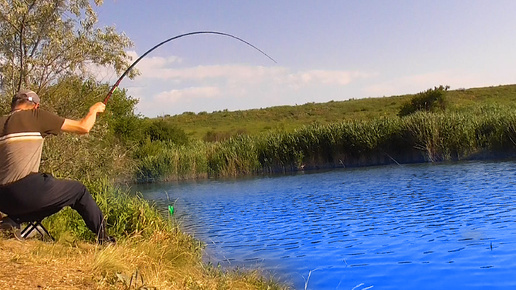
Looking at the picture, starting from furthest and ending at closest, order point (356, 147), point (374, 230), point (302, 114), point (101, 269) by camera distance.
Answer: point (302, 114)
point (356, 147)
point (374, 230)
point (101, 269)

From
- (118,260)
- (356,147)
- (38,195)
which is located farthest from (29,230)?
(356,147)

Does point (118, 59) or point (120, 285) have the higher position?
point (118, 59)

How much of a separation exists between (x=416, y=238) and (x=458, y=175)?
9.65 metres

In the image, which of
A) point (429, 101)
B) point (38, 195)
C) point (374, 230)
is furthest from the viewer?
point (429, 101)

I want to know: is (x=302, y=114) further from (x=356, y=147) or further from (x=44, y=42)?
(x=44, y=42)

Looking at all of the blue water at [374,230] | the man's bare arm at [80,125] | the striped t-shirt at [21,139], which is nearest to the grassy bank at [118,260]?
the striped t-shirt at [21,139]

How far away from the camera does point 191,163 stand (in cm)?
2761

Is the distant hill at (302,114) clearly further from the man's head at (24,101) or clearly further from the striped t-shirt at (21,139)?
the striped t-shirt at (21,139)

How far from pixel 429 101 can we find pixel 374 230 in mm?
29609

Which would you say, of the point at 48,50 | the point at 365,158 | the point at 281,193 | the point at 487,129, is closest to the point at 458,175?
the point at 281,193

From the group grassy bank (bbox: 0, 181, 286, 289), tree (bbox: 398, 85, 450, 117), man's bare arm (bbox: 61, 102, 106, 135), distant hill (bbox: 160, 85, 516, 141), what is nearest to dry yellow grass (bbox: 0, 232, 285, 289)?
grassy bank (bbox: 0, 181, 286, 289)

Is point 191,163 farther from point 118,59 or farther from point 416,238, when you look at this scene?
point 416,238

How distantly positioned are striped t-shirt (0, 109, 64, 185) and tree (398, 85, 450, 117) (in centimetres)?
3413

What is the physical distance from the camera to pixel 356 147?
2677 cm
